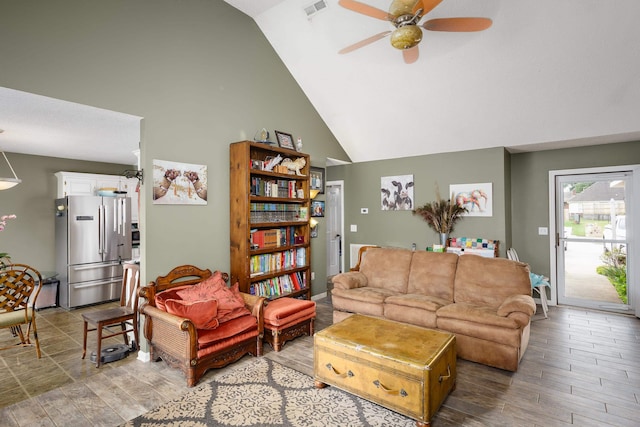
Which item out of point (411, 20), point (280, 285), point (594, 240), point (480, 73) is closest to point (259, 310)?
point (280, 285)

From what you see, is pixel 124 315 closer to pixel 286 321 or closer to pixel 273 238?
pixel 286 321

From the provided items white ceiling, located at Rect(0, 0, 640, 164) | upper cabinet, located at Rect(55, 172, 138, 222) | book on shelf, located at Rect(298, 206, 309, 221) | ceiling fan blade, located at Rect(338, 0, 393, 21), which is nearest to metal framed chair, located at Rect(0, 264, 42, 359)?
white ceiling, located at Rect(0, 0, 640, 164)

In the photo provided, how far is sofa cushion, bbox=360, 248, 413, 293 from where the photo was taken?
14.2ft

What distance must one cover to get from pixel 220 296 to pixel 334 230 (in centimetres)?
430

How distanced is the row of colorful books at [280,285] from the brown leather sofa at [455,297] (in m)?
0.70

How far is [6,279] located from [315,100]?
4456mm

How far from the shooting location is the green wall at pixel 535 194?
16.7ft

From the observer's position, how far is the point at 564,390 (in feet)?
8.89

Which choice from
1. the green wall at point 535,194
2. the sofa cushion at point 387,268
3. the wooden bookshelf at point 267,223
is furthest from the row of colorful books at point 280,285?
the green wall at point 535,194

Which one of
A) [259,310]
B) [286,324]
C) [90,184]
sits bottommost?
[286,324]

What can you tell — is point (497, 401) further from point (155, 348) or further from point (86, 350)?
point (86, 350)

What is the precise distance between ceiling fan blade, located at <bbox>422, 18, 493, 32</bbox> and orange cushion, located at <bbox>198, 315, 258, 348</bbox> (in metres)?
3.14

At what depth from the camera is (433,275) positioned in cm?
411

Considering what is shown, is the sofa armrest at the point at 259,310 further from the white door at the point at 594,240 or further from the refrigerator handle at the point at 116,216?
the white door at the point at 594,240
